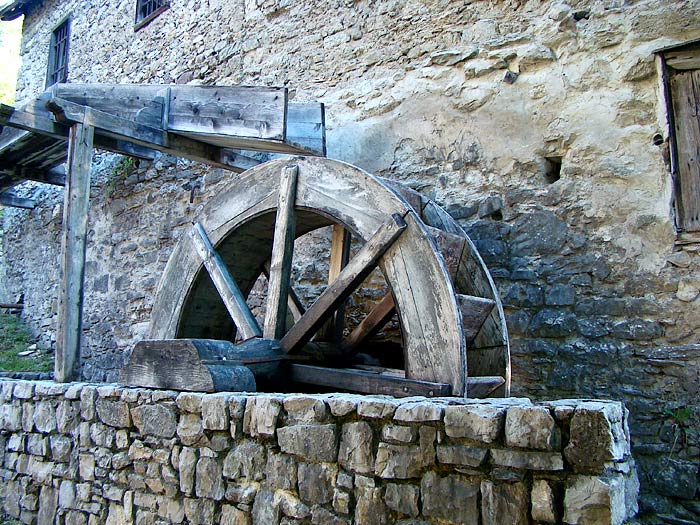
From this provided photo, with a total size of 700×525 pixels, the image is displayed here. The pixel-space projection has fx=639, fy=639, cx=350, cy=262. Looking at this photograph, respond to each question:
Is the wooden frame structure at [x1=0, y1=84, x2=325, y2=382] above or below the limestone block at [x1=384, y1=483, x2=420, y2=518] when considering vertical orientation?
above

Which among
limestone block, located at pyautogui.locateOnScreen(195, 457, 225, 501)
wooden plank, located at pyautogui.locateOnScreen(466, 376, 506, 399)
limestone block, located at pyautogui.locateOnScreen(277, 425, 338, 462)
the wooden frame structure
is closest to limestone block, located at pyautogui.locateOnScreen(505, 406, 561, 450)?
limestone block, located at pyautogui.locateOnScreen(277, 425, 338, 462)

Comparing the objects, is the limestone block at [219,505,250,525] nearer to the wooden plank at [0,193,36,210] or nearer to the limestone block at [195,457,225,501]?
the limestone block at [195,457,225,501]

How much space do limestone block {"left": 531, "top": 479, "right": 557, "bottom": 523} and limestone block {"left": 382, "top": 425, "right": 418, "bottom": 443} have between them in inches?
16.9

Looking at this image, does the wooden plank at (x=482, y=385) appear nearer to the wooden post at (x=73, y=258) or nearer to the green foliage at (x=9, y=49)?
the wooden post at (x=73, y=258)

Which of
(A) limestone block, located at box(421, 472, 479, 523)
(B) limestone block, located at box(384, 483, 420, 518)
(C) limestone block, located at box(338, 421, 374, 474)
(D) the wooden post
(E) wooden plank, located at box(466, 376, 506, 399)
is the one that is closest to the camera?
(A) limestone block, located at box(421, 472, 479, 523)

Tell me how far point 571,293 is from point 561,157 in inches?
36.4

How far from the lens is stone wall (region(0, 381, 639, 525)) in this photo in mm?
1822

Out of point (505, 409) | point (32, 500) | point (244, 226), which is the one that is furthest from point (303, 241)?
point (505, 409)

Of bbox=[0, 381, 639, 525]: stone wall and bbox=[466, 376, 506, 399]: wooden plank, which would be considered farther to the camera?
bbox=[466, 376, 506, 399]: wooden plank

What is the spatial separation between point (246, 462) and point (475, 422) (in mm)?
1035

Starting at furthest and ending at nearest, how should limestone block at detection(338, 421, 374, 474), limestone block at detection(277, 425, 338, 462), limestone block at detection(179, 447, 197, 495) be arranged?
limestone block at detection(179, 447, 197, 495) → limestone block at detection(277, 425, 338, 462) → limestone block at detection(338, 421, 374, 474)

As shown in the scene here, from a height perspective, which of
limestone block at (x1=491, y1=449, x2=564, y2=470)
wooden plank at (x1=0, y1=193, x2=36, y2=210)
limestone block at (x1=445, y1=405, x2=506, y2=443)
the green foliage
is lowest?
limestone block at (x1=491, y1=449, x2=564, y2=470)

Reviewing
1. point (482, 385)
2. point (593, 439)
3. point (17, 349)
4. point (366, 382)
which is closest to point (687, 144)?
point (482, 385)

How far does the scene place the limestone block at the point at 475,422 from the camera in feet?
6.35
